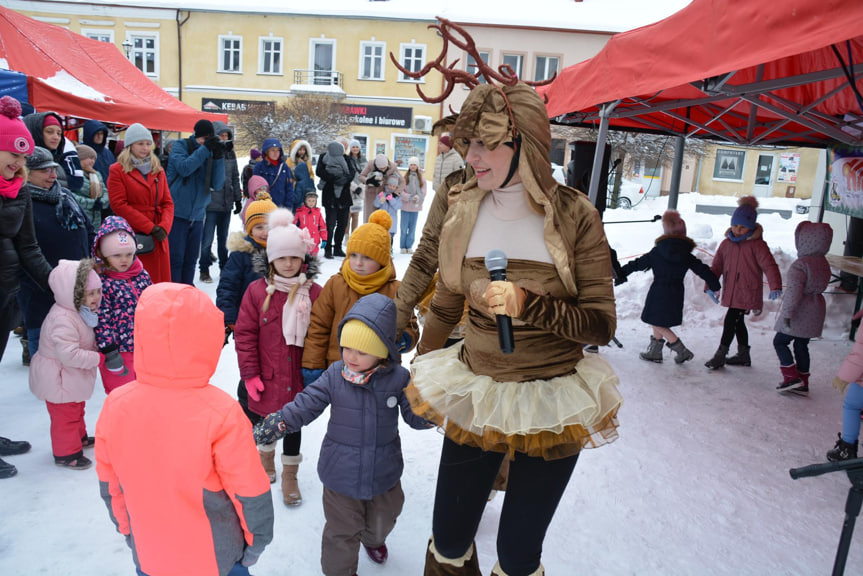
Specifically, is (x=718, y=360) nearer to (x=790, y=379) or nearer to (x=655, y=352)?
(x=655, y=352)

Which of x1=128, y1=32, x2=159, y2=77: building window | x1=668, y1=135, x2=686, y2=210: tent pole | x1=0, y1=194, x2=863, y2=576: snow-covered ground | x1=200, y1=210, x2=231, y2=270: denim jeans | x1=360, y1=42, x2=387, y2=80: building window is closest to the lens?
x1=0, y1=194, x2=863, y2=576: snow-covered ground

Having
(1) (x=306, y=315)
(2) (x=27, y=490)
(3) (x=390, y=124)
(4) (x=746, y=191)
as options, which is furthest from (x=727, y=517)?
(4) (x=746, y=191)

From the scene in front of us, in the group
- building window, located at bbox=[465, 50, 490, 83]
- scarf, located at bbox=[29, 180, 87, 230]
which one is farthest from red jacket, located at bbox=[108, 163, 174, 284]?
building window, located at bbox=[465, 50, 490, 83]

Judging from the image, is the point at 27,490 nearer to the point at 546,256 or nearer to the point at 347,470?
the point at 347,470

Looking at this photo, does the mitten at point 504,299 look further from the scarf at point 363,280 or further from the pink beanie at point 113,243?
the pink beanie at point 113,243

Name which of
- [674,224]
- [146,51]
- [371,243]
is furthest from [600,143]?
[146,51]

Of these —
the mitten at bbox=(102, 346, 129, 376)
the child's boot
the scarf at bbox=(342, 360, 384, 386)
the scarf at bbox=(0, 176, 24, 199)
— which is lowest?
the child's boot

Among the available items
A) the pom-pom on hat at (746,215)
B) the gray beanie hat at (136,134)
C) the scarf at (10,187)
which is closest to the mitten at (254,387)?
the scarf at (10,187)

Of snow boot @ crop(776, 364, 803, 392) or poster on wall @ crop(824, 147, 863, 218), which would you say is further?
poster on wall @ crop(824, 147, 863, 218)

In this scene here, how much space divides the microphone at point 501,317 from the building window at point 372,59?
29.2m

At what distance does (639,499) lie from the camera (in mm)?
3623

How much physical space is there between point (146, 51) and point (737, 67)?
108 ft

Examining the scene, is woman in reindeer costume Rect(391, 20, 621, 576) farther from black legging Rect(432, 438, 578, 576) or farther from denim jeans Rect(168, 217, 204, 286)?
denim jeans Rect(168, 217, 204, 286)

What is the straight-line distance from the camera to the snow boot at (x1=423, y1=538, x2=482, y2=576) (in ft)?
7.27
